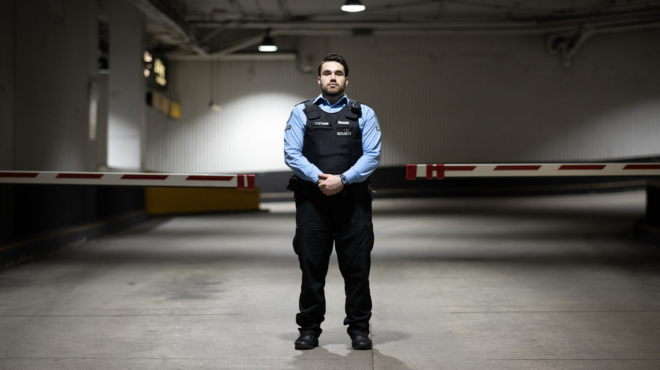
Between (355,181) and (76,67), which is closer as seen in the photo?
(355,181)

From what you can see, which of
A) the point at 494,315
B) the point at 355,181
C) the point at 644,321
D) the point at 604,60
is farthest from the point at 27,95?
the point at 604,60

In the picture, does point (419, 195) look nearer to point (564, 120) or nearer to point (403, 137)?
point (403, 137)

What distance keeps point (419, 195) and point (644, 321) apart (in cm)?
1603

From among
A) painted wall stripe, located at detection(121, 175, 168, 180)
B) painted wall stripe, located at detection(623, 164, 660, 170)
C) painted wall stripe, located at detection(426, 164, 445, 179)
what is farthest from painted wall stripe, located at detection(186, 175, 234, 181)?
painted wall stripe, located at detection(623, 164, 660, 170)

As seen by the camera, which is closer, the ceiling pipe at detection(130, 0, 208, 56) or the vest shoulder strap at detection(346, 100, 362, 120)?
the vest shoulder strap at detection(346, 100, 362, 120)

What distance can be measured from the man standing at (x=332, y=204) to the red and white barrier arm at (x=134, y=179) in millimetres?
2017

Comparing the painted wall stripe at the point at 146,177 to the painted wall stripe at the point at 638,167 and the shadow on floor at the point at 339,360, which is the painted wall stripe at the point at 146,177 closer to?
the shadow on floor at the point at 339,360

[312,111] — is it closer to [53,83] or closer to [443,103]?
[53,83]

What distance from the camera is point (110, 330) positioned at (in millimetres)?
4465

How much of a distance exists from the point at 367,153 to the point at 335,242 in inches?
23.6

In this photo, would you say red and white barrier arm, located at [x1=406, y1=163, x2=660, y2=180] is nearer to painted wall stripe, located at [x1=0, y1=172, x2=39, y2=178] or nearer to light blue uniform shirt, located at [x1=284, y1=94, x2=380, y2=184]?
light blue uniform shirt, located at [x1=284, y1=94, x2=380, y2=184]

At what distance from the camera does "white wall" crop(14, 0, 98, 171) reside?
7684 mm

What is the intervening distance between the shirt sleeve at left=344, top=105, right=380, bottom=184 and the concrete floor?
43.3 inches

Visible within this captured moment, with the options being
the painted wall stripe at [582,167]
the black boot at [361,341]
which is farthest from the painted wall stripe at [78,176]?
the painted wall stripe at [582,167]
